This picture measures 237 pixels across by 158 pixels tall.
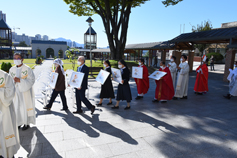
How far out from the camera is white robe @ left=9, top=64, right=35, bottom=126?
13.6 ft

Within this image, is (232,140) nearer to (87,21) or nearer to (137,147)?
(137,147)

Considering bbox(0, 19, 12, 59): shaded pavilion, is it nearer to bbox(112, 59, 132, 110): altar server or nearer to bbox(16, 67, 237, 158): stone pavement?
bbox(16, 67, 237, 158): stone pavement

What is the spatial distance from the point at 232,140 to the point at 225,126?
91 centimetres

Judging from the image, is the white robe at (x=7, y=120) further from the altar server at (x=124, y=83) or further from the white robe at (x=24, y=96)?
the altar server at (x=124, y=83)

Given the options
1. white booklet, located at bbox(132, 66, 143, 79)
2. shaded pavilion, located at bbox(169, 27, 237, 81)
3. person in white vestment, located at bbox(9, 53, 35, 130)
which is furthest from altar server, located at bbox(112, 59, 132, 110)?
shaded pavilion, located at bbox(169, 27, 237, 81)

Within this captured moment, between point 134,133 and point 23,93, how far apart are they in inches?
120

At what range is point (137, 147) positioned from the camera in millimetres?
3658

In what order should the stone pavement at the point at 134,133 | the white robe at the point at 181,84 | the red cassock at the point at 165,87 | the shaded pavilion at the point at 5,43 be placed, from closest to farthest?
the stone pavement at the point at 134,133 → the red cassock at the point at 165,87 → the white robe at the point at 181,84 → the shaded pavilion at the point at 5,43

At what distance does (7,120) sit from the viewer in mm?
2996

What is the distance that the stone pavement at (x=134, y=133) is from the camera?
3.47 m

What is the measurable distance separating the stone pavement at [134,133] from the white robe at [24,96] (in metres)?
0.36

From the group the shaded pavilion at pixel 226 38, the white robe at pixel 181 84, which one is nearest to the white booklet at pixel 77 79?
the white robe at pixel 181 84

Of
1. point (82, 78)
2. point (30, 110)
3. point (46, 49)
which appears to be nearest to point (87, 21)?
point (82, 78)

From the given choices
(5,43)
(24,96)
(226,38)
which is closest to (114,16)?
(226,38)
